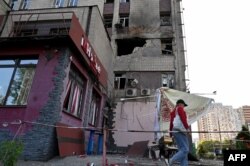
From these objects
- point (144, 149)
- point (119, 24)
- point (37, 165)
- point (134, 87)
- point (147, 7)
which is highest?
point (147, 7)

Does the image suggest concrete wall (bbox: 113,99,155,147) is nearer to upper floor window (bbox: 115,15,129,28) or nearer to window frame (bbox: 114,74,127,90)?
window frame (bbox: 114,74,127,90)

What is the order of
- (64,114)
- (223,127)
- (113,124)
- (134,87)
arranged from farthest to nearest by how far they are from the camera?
(223,127)
(134,87)
(113,124)
(64,114)

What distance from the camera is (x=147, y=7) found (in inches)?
860

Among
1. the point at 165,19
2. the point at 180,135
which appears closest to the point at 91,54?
the point at 180,135

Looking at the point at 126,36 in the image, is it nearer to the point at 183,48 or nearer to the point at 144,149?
the point at 183,48

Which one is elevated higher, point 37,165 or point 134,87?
point 134,87

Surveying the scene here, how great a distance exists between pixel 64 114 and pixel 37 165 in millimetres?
2676

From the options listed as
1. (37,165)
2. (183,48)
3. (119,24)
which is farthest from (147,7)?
(37,165)

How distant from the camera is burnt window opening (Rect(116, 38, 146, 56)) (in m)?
20.8

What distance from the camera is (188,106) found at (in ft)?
39.8

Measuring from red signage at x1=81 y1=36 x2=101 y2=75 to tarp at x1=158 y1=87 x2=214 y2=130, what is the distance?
12.6ft

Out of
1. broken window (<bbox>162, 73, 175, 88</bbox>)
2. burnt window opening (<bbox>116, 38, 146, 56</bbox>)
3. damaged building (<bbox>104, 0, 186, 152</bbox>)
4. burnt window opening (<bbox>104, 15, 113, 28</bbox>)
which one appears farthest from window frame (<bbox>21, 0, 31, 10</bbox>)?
broken window (<bbox>162, 73, 175, 88</bbox>)

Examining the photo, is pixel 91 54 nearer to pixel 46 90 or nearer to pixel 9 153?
pixel 46 90

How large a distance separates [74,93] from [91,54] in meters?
2.37
